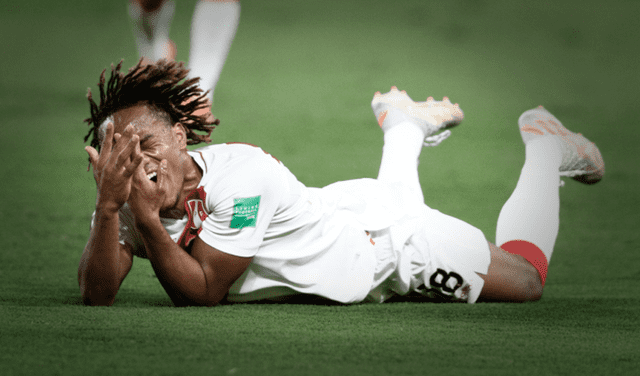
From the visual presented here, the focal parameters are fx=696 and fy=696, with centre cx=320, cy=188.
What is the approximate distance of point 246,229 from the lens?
3.90 ft

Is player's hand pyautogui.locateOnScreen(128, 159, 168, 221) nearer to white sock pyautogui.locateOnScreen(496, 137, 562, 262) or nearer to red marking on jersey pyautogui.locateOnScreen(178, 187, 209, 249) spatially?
red marking on jersey pyautogui.locateOnScreen(178, 187, 209, 249)

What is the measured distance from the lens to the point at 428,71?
4332mm

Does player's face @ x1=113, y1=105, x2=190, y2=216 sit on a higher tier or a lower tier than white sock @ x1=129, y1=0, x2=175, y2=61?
lower

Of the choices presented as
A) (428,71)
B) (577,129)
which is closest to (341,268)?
(577,129)

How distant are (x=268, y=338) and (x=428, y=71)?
3.55 metres

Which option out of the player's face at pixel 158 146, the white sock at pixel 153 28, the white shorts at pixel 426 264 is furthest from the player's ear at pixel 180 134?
the white sock at pixel 153 28

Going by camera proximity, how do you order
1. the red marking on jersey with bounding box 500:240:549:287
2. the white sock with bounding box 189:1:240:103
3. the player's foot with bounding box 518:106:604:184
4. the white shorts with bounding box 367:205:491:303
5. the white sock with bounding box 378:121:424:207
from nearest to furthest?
1. the white shorts with bounding box 367:205:491:303
2. the red marking on jersey with bounding box 500:240:549:287
3. the white sock with bounding box 378:121:424:207
4. the player's foot with bounding box 518:106:604:184
5. the white sock with bounding box 189:1:240:103

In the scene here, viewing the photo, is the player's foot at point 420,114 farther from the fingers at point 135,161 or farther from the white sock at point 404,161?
the fingers at point 135,161

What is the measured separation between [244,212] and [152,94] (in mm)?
293

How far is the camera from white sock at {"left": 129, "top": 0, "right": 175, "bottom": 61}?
2523 millimetres

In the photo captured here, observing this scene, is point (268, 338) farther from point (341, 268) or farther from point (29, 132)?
point (29, 132)

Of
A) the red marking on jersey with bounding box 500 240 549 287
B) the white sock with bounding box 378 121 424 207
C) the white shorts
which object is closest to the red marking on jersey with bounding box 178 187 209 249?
the white shorts

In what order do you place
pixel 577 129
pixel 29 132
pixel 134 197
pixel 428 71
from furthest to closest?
pixel 428 71
pixel 29 132
pixel 577 129
pixel 134 197

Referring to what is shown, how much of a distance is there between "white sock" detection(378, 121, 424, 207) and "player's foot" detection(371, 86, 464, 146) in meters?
0.03
